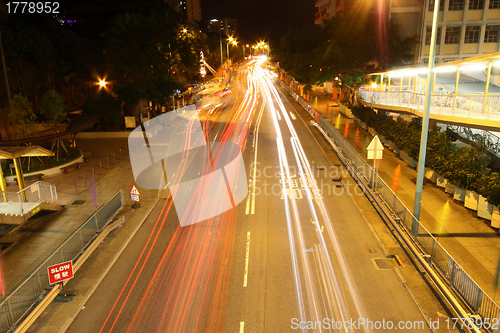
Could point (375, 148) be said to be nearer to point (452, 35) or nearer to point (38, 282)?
point (38, 282)

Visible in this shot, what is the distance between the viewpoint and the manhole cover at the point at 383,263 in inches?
412

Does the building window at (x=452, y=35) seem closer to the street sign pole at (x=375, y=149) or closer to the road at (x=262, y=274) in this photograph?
the road at (x=262, y=274)

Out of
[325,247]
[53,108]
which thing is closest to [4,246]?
[325,247]

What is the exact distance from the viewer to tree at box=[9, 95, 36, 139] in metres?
21.7

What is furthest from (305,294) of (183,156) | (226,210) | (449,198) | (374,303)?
(183,156)

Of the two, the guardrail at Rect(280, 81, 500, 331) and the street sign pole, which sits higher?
the street sign pole

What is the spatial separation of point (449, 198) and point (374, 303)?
29.6ft

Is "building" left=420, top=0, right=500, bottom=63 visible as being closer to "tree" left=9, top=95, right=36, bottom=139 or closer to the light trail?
the light trail

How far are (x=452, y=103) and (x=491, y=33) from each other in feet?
83.0

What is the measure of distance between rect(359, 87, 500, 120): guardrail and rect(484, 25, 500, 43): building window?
58.3 ft

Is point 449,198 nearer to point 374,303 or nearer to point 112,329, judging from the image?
point 374,303

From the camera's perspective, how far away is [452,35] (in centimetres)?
3562

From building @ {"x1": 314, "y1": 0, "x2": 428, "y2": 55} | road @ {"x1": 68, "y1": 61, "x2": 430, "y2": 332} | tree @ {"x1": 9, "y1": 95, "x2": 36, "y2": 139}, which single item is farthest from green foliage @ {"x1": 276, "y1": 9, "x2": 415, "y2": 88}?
tree @ {"x1": 9, "y1": 95, "x2": 36, "y2": 139}

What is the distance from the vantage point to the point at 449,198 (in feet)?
50.1
